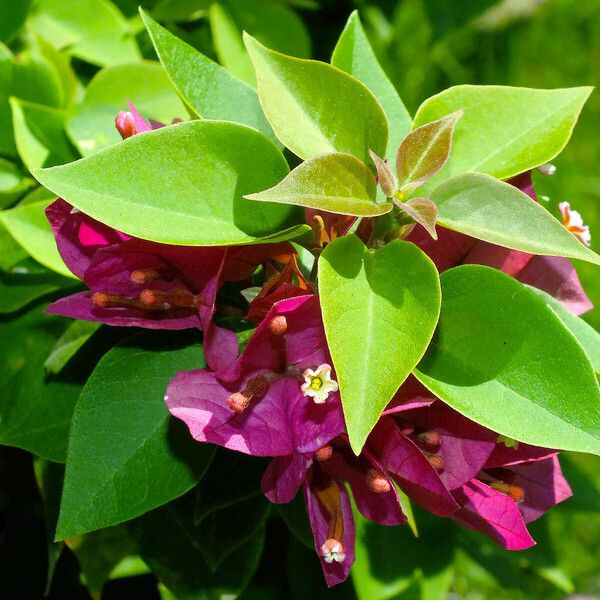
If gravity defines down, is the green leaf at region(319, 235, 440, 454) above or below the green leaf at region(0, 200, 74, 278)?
above

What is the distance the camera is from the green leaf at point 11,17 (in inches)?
34.4

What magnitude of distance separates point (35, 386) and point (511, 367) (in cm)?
44

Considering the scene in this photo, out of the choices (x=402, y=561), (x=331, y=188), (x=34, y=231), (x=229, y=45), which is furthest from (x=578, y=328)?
(x=229, y=45)

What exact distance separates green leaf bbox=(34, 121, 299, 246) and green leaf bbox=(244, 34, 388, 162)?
2 cm

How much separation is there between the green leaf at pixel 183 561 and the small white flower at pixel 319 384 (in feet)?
1.00

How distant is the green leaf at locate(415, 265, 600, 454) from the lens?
487mm

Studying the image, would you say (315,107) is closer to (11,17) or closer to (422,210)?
(422,210)

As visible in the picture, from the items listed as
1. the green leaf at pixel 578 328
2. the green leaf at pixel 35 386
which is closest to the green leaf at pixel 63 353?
the green leaf at pixel 35 386

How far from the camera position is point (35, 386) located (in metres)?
0.75

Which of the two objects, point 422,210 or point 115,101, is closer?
point 422,210

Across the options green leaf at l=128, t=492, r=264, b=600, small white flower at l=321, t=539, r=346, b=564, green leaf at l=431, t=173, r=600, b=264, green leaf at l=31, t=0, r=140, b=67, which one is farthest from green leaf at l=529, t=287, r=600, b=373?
green leaf at l=31, t=0, r=140, b=67

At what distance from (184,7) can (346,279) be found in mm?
597

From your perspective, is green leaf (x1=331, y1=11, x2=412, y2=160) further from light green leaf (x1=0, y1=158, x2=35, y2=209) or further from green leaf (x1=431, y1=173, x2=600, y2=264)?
light green leaf (x1=0, y1=158, x2=35, y2=209)

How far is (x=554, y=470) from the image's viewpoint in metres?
0.66
